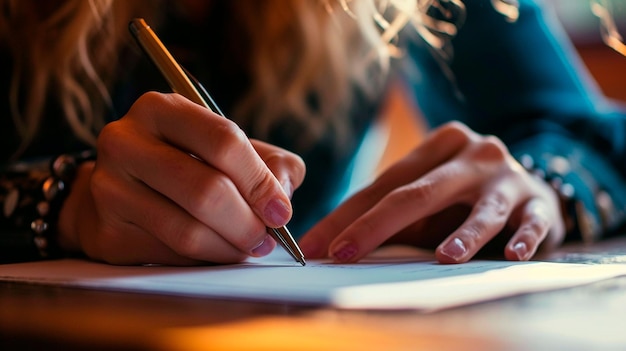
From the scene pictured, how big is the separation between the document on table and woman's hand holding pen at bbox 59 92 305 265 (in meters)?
0.02

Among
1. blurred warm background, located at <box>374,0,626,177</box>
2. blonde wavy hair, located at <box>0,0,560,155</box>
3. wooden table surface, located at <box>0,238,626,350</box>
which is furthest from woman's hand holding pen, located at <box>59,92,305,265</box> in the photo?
blurred warm background, located at <box>374,0,626,177</box>

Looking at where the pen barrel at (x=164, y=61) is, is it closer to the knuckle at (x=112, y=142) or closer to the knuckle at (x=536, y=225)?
the knuckle at (x=112, y=142)

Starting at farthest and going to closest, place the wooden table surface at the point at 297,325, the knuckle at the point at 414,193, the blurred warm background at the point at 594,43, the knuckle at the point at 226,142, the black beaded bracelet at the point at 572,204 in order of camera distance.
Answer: the blurred warm background at the point at 594,43 → the black beaded bracelet at the point at 572,204 → the knuckle at the point at 414,193 → the knuckle at the point at 226,142 → the wooden table surface at the point at 297,325

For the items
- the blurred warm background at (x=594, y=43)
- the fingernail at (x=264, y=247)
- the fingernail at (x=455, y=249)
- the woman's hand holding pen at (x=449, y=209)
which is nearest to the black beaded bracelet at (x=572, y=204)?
the woman's hand holding pen at (x=449, y=209)

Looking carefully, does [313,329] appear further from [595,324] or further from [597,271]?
[597,271]

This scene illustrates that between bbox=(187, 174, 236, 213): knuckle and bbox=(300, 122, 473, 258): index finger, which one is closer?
bbox=(187, 174, 236, 213): knuckle

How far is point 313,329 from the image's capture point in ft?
0.81

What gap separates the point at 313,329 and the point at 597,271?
0.23m

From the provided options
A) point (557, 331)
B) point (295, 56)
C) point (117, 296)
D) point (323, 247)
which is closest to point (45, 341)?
point (117, 296)

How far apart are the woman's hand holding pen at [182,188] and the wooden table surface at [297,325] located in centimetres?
11

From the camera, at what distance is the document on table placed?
0.30 metres

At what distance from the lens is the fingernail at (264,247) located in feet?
1.48

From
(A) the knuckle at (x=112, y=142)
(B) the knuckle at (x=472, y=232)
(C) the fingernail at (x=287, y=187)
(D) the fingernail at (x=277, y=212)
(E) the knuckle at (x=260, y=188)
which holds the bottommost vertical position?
(B) the knuckle at (x=472, y=232)

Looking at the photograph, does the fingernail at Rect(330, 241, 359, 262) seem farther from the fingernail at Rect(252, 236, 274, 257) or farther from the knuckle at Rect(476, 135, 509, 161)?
the knuckle at Rect(476, 135, 509, 161)
